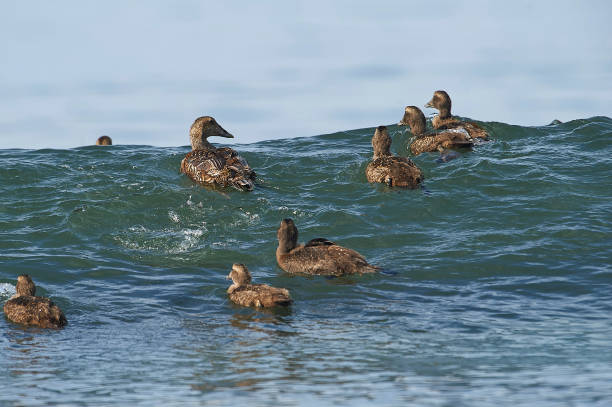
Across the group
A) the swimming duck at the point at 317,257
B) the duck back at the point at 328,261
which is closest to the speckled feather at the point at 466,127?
the swimming duck at the point at 317,257

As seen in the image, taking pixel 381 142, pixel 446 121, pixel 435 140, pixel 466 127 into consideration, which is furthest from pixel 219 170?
pixel 446 121

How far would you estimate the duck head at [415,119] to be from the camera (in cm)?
2386

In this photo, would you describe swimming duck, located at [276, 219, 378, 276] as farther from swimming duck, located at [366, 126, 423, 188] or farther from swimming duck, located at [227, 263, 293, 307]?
swimming duck, located at [366, 126, 423, 188]

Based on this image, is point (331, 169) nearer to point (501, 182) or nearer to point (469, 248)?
point (501, 182)

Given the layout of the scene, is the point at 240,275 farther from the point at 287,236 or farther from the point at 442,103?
the point at 442,103

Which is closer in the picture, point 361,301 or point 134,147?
point 361,301

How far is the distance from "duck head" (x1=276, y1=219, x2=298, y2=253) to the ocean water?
1.66 ft

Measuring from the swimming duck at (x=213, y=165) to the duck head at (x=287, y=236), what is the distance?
4.73m

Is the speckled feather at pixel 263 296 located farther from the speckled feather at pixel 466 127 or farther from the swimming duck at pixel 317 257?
the speckled feather at pixel 466 127

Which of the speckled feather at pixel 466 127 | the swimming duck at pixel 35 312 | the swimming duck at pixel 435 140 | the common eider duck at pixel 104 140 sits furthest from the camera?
the common eider duck at pixel 104 140

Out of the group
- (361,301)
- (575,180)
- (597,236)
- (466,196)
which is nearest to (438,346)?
(361,301)

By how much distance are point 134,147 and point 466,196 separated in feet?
37.5

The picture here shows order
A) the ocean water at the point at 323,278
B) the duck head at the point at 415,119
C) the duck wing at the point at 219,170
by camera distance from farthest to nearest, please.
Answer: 1. the duck head at the point at 415,119
2. the duck wing at the point at 219,170
3. the ocean water at the point at 323,278

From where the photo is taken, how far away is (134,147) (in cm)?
2686
